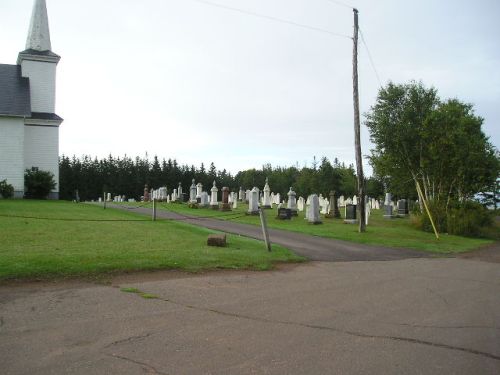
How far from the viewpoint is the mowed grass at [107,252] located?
804cm

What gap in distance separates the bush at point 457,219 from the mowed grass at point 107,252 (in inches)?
522

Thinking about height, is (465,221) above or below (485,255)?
above

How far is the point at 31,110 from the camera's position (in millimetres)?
36594

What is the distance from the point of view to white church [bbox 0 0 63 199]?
33.5 metres

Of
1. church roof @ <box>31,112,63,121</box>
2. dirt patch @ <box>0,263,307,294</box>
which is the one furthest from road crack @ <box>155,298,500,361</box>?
church roof @ <box>31,112,63,121</box>

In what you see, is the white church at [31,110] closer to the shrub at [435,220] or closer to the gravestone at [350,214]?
the gravestone at [350,214]

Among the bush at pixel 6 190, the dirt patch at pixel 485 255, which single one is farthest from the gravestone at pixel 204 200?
the dirt patch at pixel 485 255

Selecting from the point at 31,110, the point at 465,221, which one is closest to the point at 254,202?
the point at 465,221

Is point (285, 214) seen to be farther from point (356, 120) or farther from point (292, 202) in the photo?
point (356, 120)

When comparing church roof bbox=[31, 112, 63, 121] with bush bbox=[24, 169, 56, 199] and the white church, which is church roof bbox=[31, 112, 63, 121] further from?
bush bbox=[24, 169, 56, 199]

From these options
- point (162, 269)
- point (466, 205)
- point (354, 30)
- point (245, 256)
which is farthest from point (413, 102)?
point (162, 269)

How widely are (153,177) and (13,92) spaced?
50.9 m

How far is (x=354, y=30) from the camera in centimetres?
2020

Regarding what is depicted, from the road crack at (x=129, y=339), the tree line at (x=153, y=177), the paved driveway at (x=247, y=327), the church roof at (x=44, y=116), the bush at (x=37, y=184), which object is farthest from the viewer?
the tree line at (x=153, y=177)
